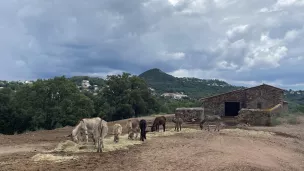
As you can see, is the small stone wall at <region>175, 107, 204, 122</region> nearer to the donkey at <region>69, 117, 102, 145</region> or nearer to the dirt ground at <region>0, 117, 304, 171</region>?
the dirt ground at <region>0, 117, 304, 171</region>

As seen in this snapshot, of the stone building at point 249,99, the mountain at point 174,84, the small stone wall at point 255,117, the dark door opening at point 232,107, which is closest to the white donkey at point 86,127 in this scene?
the small stone wall at point 255,117

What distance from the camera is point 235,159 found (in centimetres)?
1396

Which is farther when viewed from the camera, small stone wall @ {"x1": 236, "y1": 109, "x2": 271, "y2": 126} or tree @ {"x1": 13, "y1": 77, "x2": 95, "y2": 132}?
tree @ {"x1": 13, "y1": 77, "x2": 95, "y2": 132}

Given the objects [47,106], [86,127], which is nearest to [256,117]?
[86,127]

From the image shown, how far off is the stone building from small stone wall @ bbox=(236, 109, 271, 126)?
6889mm

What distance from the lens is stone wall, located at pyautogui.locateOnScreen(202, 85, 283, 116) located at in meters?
38.4

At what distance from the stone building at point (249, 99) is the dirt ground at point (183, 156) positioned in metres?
17.7

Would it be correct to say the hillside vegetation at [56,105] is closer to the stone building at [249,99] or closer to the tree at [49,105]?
the tree at [49,105]

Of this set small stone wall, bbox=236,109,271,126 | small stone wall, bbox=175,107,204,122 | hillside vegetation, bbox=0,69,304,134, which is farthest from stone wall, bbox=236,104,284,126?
hillside vegetation, bbox=0,69,304,134

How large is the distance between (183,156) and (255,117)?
18509mm

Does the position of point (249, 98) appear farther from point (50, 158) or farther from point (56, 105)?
point (50, 158)

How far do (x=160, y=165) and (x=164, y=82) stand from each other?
104469mm

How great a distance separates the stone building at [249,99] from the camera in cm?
3838

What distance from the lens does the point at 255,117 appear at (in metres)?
31.3
